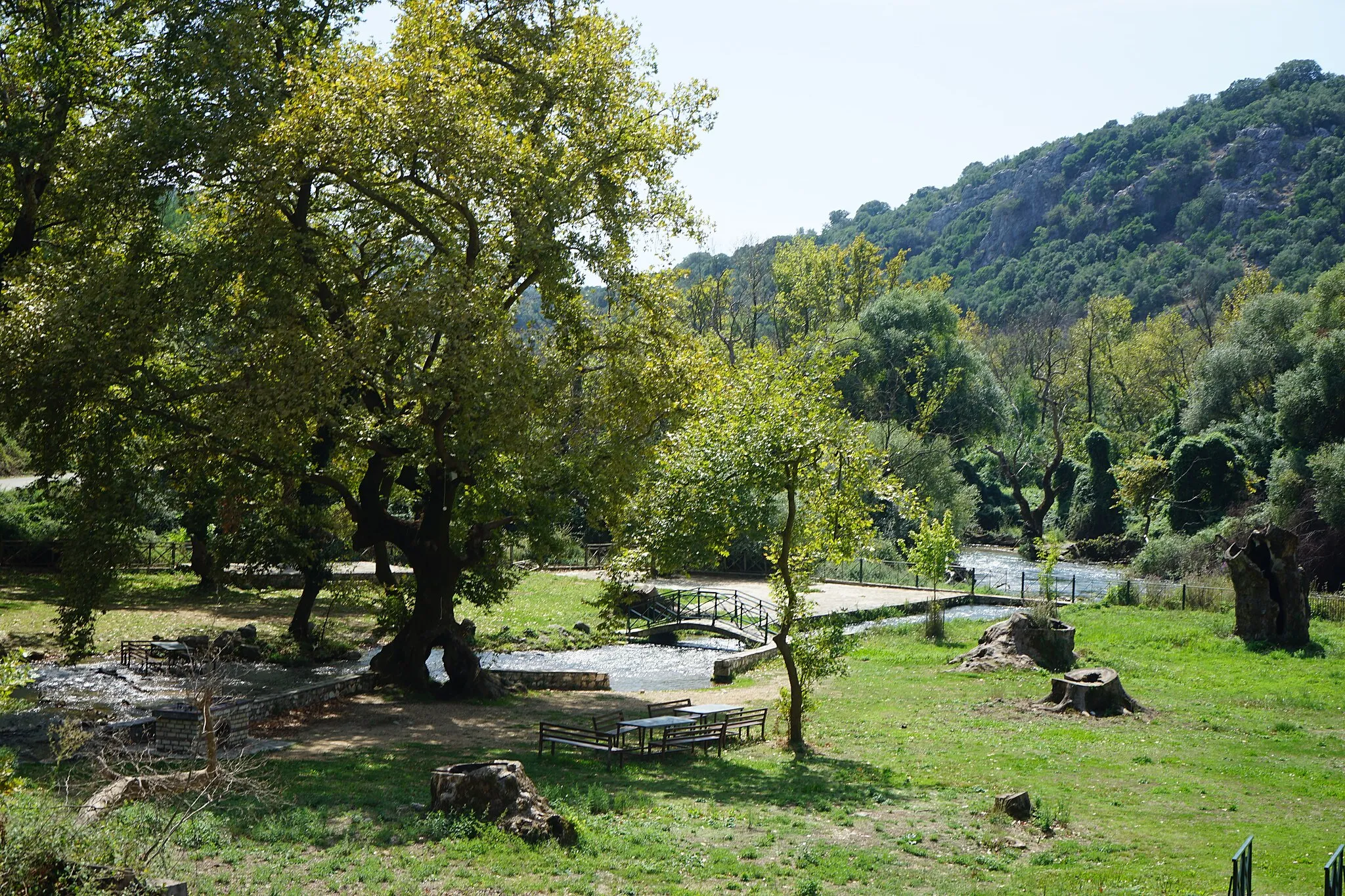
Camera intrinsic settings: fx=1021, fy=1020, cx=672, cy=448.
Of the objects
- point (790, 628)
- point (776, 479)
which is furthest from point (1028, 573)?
point (776, 479)

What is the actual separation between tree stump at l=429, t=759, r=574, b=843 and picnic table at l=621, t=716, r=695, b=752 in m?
4.68

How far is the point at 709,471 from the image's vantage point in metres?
15.9

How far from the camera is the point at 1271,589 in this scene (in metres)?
24.2

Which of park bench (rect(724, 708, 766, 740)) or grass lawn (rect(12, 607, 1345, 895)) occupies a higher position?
grass lawn (rect(12, 607, 1345, 895))

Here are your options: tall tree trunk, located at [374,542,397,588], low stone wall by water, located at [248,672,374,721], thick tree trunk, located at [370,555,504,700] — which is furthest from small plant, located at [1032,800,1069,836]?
tall tree trunk, located at [374,542,397,588]

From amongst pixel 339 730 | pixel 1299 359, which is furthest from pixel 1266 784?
pixel 1299 359

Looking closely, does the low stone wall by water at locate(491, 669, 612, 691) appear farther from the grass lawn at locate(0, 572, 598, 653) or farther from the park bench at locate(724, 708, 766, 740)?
the park bench at locate(724, 708, 766, 740)

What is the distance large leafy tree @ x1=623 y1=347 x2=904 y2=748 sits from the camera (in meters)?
15.8

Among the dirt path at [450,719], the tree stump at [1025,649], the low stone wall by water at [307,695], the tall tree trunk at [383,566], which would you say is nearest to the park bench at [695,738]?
the dirt path at [450,719]

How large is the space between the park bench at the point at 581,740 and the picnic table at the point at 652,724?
36 cm

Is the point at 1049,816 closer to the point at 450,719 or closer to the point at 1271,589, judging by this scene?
the point at 450,719

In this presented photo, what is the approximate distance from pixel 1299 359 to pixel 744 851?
4464cm

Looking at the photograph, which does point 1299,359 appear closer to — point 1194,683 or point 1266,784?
point 1194,683

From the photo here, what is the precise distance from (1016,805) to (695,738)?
19.6ft
